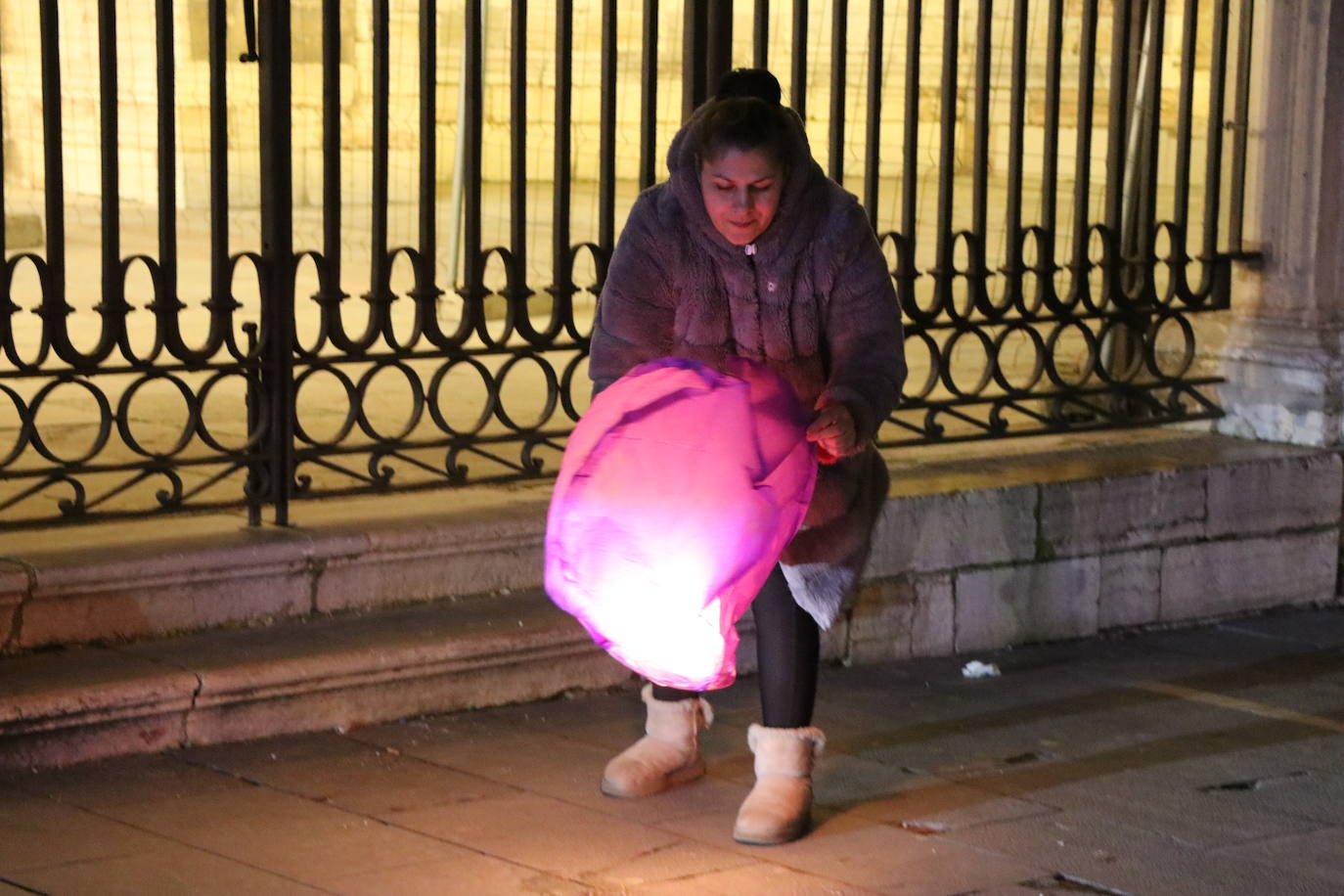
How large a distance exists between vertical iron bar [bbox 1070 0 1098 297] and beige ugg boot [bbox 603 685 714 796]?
119 inches

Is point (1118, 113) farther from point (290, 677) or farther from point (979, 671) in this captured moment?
point (290, 677)

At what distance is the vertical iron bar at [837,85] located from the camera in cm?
690

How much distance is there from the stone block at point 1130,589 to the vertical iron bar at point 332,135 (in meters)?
2.83

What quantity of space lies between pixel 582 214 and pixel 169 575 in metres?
7.83

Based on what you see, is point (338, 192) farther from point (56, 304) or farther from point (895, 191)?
point (895, 191)

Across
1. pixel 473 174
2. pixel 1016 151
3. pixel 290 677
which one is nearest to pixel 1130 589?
pixel 1016 151

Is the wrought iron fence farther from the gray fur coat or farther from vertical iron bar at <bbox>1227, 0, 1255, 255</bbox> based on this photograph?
the gray fur coat

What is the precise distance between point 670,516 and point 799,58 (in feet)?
10.3

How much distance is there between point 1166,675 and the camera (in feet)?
21.8

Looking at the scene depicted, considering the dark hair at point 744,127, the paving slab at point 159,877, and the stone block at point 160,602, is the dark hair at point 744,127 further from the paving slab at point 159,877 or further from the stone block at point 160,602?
the stone block at point 160,602

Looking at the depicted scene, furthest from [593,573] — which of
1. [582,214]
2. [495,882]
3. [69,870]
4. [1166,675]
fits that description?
[582,214]

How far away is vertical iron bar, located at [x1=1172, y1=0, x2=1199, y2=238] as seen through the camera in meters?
7.74

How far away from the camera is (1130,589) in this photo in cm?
721

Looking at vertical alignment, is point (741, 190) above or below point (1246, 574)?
above
